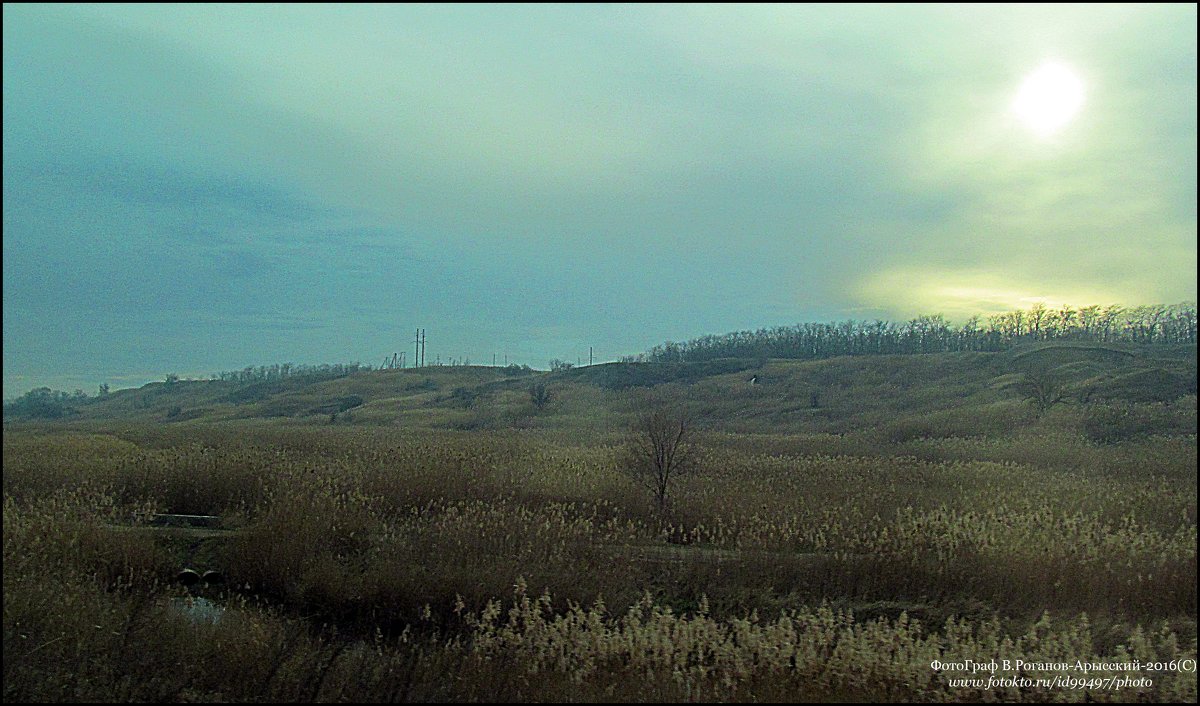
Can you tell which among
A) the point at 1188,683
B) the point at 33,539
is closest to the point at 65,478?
the point at 33,539

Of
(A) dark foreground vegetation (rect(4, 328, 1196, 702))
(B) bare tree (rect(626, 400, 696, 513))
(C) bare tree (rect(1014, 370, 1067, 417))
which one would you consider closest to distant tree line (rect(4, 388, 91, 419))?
(A) dark foreground vegetation (rect(4, 328, 1196, 702))

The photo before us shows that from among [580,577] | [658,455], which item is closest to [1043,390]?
[658,455]

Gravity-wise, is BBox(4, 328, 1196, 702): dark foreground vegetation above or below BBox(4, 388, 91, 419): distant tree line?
below

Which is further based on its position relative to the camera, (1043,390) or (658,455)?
(1043,390)

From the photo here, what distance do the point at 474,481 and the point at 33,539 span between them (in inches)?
318

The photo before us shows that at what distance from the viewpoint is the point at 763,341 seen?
120m

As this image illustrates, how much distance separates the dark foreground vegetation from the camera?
6.57 meters

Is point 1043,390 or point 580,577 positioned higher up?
point 1043,390

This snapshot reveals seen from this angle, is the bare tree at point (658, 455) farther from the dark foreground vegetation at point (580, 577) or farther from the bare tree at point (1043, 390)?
the bare tree at point (1043, 390)

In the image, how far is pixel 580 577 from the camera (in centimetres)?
993

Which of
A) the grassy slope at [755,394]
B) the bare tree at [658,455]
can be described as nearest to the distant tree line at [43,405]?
the bare tree at [658,455]

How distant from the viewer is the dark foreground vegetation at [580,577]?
6570 mm

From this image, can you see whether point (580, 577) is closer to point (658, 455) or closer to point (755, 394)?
point (658, 455)

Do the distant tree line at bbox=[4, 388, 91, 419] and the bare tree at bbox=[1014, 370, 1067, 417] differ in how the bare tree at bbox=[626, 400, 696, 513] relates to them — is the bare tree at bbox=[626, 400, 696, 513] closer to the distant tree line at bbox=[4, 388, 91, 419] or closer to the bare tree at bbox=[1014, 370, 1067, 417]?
the distant tree line at bbox=[4, 388, 91, 419]
